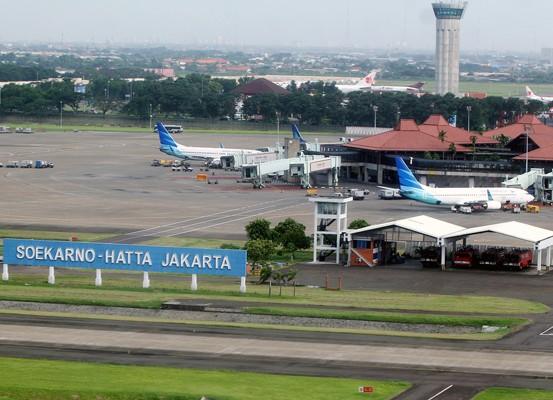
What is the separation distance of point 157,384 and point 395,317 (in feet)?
63.9

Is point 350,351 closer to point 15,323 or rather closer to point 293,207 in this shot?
point 15,323

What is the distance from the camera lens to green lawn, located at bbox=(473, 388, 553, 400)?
184ft

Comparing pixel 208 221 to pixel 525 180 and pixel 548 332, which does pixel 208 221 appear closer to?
pixel 525 180

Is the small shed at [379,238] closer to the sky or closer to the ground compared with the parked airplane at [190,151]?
closer to the sky

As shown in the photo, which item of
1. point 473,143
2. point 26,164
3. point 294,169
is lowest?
point 26,164

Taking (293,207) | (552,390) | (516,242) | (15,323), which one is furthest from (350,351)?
(293,207)

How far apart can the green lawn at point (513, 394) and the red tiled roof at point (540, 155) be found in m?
109

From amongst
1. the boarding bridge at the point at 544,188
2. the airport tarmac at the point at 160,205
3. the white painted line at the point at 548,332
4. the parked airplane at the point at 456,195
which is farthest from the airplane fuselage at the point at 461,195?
the white painted line at the point at 548,332

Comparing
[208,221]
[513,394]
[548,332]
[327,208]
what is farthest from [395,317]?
[208,221]

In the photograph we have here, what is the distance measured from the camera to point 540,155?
540 feet

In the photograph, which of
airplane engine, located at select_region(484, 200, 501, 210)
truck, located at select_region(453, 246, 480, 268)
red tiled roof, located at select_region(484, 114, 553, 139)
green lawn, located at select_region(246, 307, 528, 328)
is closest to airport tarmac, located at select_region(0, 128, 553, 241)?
airplane engine, located at select_region(484, 200, 501, 210)

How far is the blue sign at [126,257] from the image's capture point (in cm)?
8431

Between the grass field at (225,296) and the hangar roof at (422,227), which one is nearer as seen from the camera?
the grass field at (225,296)

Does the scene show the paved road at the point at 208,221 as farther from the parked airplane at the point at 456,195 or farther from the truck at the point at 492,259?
the truck at the point at 492,259
